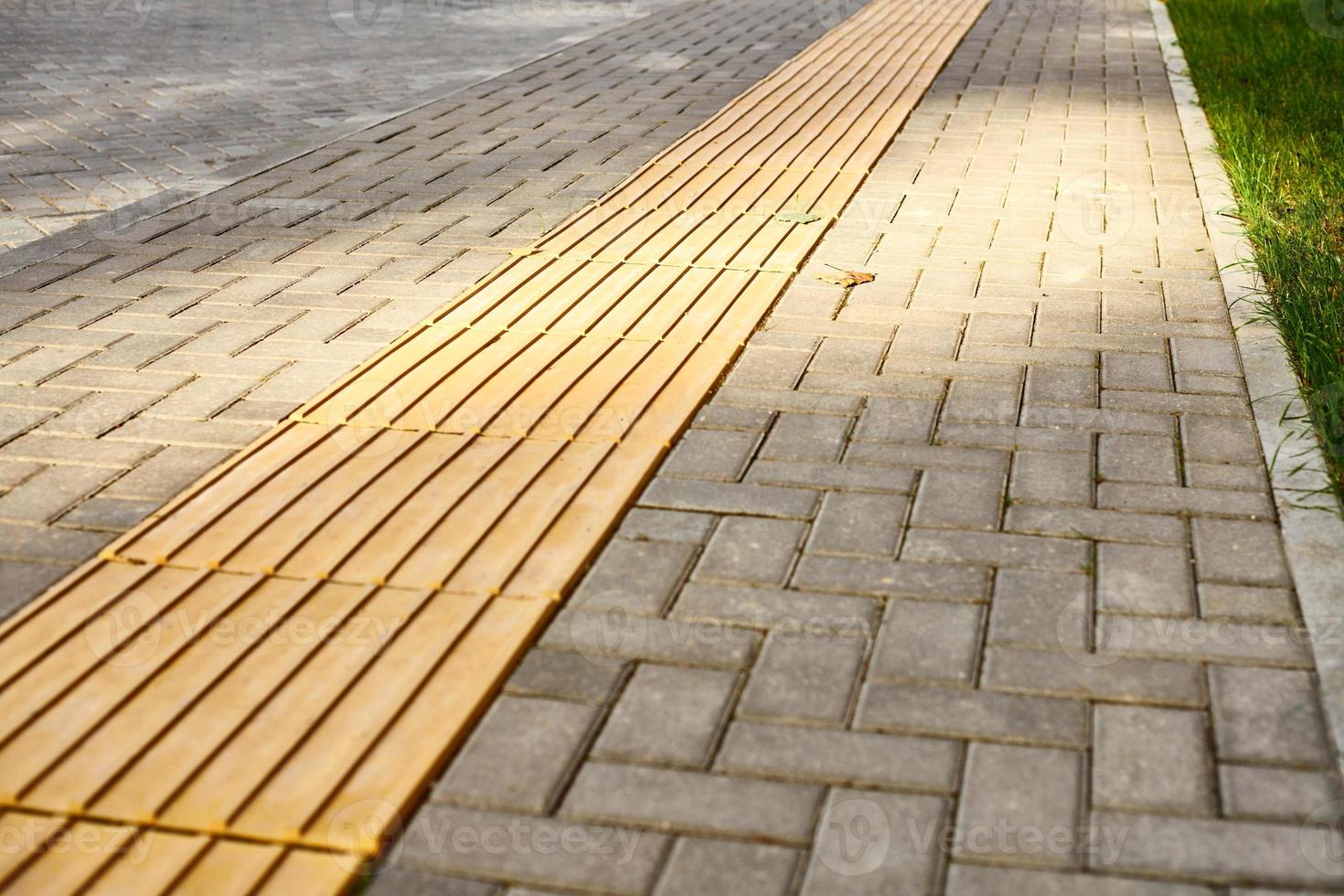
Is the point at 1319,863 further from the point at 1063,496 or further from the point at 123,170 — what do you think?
the point at 123,170

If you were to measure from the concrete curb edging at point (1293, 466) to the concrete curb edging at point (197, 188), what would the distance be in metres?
4.36

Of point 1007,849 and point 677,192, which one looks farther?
point 677,192

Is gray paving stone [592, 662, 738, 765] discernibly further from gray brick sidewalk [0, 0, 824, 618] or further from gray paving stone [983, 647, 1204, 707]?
gray brick sidewalk [0, 0, 824, 618]

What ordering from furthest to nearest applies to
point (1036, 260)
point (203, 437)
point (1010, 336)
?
point (1036, 260) → point (1010, 336) → point (203, 437)

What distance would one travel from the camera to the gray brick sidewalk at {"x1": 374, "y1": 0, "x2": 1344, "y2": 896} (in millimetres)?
2088

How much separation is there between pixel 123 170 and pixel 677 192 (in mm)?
2819

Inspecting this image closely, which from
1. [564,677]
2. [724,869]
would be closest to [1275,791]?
[724,869]

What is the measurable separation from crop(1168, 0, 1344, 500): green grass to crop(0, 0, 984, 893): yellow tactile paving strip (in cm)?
166

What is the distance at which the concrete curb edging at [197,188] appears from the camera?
526 centimetres

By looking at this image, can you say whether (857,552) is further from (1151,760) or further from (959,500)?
(1151,760)

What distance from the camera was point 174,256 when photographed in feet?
17.0

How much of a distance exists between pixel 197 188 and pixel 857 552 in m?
4.46

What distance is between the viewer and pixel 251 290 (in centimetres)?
477

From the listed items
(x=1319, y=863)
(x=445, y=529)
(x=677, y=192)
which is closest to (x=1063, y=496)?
(x=1319, y=863)
